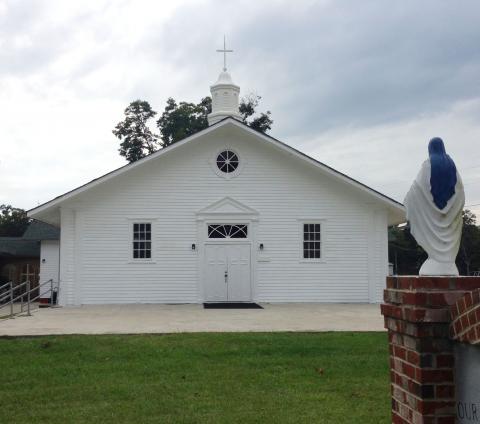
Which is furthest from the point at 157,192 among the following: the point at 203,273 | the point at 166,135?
the point at 166,135

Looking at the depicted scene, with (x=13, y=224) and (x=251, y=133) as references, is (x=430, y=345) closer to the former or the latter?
(x=251, y=133)

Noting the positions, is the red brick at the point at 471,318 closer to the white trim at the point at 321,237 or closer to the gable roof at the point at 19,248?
the white trim at the point at 321,237

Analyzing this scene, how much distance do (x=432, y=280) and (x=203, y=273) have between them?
1673 cm

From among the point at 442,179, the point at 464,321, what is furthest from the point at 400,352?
the point at 442,179

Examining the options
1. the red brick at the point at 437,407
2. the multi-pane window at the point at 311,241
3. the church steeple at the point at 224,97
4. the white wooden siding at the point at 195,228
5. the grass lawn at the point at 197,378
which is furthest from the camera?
the church steeple at the point at 224,97

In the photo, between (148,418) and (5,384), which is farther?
(5,384)

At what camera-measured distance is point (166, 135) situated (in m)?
46.9

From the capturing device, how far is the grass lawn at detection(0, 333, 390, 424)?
655 centimetres

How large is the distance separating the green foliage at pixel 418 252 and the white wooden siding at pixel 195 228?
32.7 m

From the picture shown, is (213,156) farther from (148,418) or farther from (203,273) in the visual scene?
(148,418)

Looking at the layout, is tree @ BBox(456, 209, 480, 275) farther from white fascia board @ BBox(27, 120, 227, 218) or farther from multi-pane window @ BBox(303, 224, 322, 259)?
white fascia board @ BBox(27, 120, 227, 218)

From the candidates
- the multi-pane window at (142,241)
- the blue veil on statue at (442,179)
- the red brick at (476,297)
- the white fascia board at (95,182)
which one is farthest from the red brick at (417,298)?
the multi-pane window at (142,241)

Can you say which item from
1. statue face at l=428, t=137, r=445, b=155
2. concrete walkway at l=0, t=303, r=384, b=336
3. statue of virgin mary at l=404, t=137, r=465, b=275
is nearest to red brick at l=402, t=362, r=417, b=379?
statue of virgin mary at l=404, t=137, r=465, b=275

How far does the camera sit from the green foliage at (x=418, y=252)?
53562 mm
